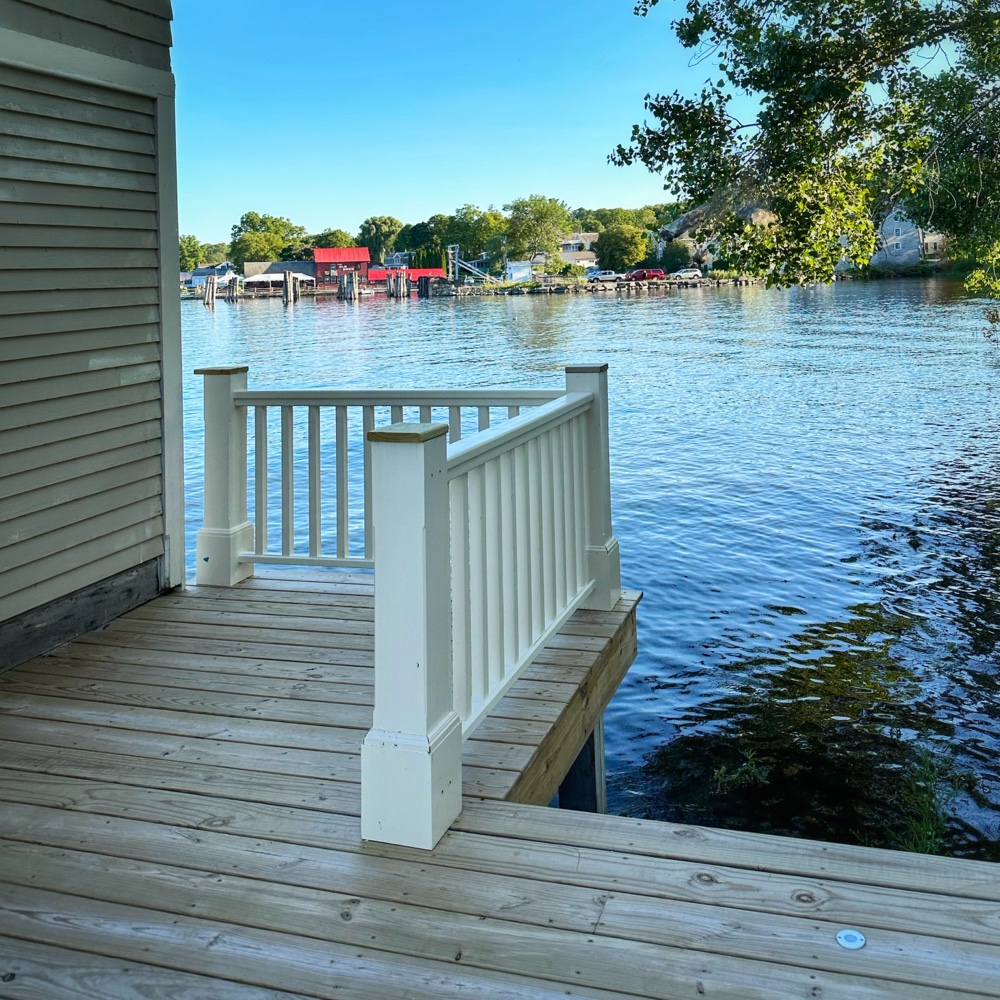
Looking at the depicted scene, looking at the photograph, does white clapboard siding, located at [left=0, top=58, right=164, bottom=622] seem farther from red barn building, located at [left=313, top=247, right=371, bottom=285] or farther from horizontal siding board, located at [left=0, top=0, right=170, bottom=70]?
red barn building, located at [left=313, top=247, right=371, bottom=285]

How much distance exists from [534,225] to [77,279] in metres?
99.7

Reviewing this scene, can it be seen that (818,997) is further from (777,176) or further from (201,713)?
(777,176)

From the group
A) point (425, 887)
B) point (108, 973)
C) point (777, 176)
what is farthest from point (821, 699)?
point (108, 973)

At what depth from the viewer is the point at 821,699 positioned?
22.3 feet

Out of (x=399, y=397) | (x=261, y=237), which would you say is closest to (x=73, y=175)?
(x=399, y=397)

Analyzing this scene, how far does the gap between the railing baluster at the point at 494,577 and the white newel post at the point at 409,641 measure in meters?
0.42

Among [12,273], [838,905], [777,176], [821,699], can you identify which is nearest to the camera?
[838,905]

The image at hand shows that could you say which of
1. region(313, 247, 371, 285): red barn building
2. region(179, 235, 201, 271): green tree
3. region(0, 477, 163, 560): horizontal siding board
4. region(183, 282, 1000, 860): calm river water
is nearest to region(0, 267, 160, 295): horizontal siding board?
region(0, 477, 163, 560): horizontal siding board

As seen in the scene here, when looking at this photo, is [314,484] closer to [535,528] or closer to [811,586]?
[535,528]

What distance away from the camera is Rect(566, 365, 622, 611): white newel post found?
3.76m

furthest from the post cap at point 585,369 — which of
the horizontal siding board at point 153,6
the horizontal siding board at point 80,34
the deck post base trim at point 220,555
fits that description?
the horizontal siding board at point 153,6

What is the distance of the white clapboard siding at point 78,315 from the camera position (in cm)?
353

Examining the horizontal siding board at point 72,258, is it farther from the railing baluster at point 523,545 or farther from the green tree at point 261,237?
the green tree at point 261,237

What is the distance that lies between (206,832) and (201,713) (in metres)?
0.79
